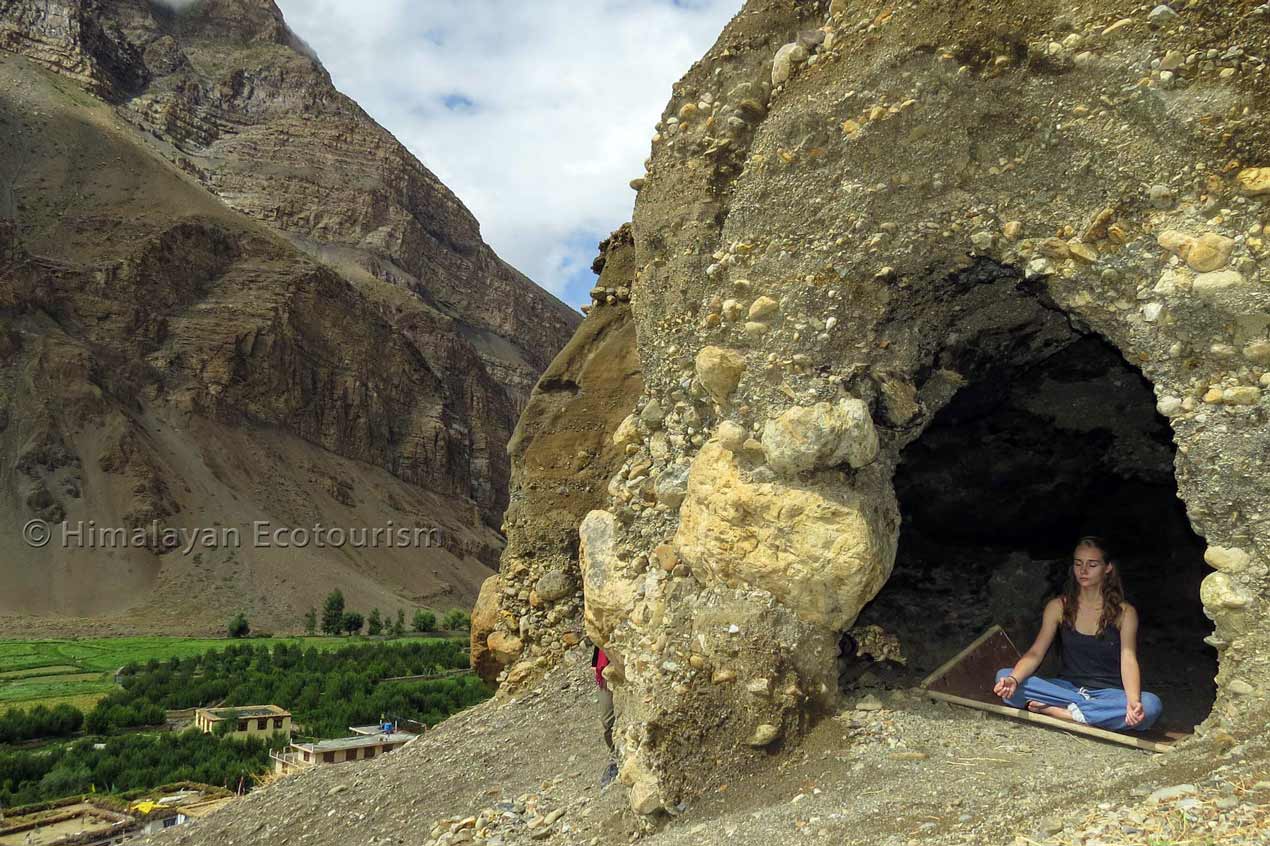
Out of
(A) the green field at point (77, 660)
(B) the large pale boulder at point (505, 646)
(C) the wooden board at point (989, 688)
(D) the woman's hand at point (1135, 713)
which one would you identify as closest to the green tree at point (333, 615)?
(A) the green field at point (77, 660)

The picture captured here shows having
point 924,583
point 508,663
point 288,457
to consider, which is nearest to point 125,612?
point 288,457

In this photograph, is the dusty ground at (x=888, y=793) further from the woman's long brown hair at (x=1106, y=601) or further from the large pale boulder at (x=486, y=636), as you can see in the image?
the large pale boulder at (x=486, y=636)

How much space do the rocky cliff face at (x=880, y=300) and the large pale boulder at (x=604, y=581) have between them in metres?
0.03

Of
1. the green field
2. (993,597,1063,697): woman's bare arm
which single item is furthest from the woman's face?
the green field

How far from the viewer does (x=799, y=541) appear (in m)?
5.18

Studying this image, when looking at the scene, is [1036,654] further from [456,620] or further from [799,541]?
[456,620]

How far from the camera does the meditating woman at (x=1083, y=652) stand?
16.2 ft

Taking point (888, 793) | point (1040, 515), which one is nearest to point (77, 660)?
point (1040, 515)

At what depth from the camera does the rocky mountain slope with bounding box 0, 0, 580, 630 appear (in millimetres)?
63656

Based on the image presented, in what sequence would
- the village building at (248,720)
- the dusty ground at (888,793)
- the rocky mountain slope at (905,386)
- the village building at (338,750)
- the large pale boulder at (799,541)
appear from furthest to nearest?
the village building at (248,720)
the village building at (338,750)
the large pale boulder at (799,541)
the rocky mountain slope at (905,386)
the dusty ground at (888,793)

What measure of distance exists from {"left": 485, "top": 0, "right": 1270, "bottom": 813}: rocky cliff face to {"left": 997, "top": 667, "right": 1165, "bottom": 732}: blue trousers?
76 cm

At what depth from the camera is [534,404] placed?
39.5 feet

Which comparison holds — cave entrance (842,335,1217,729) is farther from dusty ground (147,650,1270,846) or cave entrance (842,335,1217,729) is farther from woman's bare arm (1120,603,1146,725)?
woman's bare arm (1120,603,1146,725)

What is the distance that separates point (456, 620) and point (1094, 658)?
65185 mm
